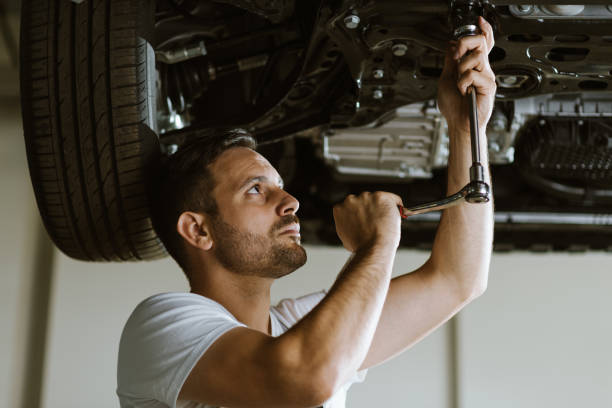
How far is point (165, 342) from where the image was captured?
1028 millimetres

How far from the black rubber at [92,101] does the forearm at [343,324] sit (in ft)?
1.61

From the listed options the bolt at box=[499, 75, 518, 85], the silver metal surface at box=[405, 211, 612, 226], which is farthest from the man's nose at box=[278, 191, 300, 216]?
the silver metal surface at box=[405, 211, 612, 226]

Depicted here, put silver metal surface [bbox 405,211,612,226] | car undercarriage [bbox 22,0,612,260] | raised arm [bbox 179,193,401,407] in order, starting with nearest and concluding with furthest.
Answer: raised arm [bbox 179,193,401,407], car undercarriage [bbox 22,0,612,260], silver metal surface [bbox 405,211,612,226]

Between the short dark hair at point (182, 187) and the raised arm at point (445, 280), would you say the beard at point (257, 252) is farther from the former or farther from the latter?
A: the raised arm at point (445, 280)

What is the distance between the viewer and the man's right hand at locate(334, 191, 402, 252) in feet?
3.50

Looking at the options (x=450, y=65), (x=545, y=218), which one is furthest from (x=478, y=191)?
(x=545, y=218)

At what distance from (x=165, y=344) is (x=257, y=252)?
9.7 inches

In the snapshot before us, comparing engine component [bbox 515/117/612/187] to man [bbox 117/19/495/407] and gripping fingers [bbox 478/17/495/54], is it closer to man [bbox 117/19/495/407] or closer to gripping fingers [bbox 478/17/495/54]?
man [bbox 117/19/495/407]

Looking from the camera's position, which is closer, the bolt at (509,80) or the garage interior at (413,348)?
the bolt at (509,80)

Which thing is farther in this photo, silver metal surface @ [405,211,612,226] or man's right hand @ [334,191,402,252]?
silver metal surface @ [405,211,612,226]

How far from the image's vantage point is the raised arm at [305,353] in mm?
917

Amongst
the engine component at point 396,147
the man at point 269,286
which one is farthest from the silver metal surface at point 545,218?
the man at point 269,286

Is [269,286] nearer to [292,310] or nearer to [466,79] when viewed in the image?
[292,310]

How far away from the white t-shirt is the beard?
0.10 meters
